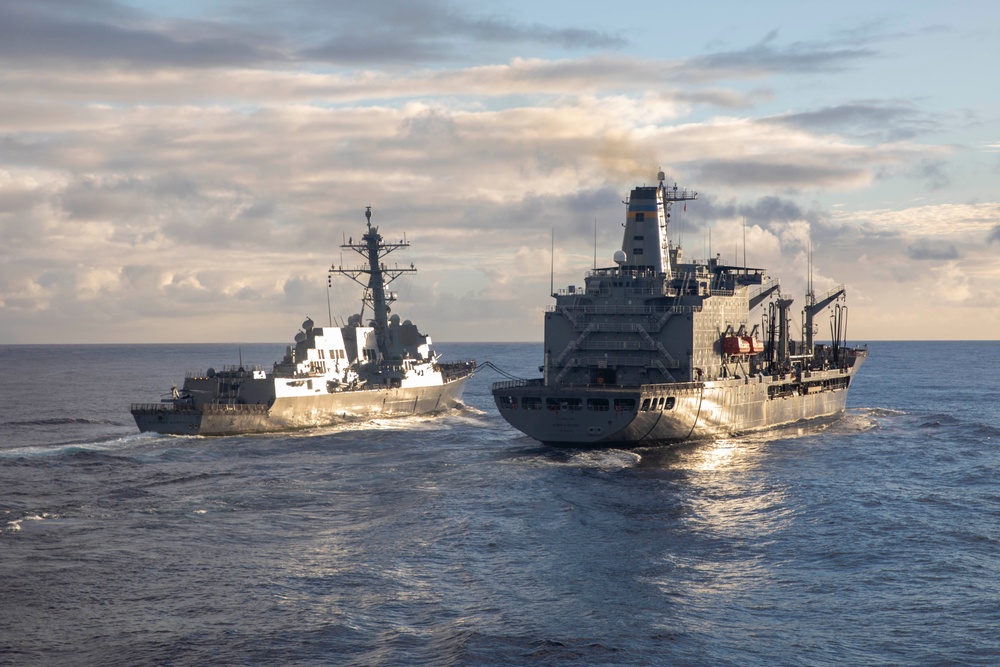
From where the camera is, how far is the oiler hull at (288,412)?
58.7 m

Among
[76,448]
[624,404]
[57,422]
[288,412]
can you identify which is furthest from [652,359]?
[57,422]

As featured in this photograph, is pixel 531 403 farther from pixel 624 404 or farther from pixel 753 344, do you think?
pixel 753 344

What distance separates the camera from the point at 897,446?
195ft

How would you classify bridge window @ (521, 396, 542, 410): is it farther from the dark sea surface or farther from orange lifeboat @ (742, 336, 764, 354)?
orange lifeboat @ (742, 336, 764, 354)

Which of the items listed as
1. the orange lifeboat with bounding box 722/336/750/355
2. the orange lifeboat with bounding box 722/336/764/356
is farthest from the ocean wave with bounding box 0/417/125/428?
the orange lifeboat with bounding box 722/336/764/356

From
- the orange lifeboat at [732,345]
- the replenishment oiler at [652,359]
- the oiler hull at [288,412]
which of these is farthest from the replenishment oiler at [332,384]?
the orange lifeboat at [732,345]

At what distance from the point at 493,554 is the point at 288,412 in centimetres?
3401

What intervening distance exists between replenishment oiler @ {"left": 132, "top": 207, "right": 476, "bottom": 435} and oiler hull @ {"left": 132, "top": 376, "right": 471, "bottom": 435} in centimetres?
6

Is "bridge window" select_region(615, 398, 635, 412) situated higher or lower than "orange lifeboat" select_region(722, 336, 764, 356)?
lower

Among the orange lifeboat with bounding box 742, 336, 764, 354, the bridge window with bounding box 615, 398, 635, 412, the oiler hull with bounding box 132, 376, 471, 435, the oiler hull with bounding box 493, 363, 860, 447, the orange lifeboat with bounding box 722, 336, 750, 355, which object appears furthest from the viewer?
the orange lifeboat with bounding box 742, 336, 764, 354

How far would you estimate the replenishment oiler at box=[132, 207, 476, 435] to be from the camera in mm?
59875

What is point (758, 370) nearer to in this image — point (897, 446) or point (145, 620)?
point (897, 446)

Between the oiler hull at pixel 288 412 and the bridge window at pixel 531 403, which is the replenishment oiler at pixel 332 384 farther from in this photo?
the bridge window at pixel 531 403

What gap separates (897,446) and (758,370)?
9.60 meters
